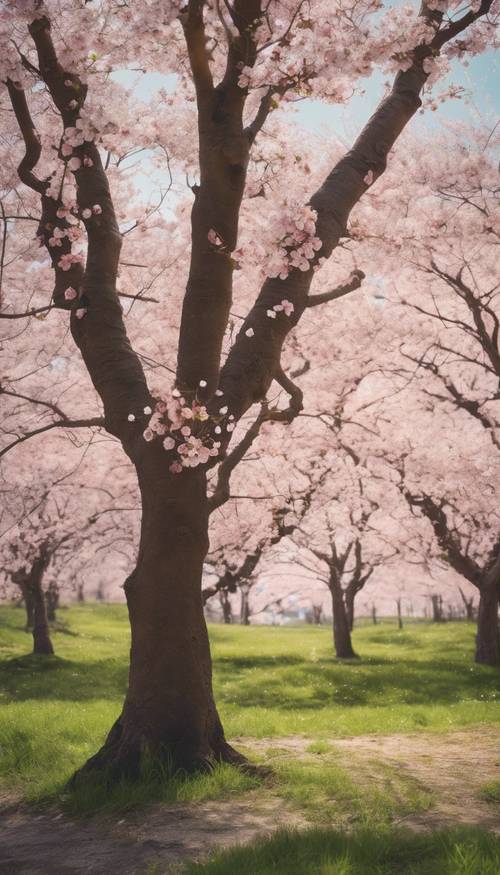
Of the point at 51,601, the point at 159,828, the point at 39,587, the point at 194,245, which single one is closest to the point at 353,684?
the point at 39,587

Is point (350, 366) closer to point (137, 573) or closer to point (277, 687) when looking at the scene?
point (277, 687)

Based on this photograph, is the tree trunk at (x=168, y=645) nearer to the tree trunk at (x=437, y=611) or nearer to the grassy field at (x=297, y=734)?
the grassy field at (x=297, y=734)

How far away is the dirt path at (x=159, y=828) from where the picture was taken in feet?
13.9

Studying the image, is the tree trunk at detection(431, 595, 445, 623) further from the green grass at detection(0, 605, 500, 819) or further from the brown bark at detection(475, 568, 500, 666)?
the brown bark at detection(475, 568, 500, 666)

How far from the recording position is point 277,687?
16.5 metres

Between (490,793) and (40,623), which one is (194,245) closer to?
(490,793)

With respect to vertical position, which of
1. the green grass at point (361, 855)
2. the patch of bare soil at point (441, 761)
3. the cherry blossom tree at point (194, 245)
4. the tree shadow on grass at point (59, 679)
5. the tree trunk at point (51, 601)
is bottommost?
the tree shadow on grass at point (59, 679)

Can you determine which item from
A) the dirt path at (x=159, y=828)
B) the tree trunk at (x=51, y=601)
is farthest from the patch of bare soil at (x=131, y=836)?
the tree trunk at (x=51, y=601)

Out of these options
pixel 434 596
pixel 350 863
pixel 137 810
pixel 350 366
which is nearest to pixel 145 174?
pixel 350 366

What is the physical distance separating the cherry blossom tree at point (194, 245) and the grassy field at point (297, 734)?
0.56 metres

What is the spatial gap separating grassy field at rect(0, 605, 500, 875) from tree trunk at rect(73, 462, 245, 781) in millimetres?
327

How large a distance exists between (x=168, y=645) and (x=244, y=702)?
9287mm

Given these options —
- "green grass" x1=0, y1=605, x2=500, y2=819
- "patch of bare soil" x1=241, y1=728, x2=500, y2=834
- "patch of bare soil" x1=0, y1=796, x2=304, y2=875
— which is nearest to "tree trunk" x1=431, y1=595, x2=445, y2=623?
"green grass" x1=0, y1=605, x2=500, y2=819

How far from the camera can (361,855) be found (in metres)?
3.88
